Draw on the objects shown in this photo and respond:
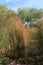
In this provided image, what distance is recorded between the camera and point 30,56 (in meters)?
5.61

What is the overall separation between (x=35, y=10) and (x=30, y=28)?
903mm

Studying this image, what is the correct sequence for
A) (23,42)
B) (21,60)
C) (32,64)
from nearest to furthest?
1. (32,64)
2. (21,60)
3. (23,42)

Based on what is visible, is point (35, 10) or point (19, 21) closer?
point (19, 21)

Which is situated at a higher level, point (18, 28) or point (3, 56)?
point (18, 28)

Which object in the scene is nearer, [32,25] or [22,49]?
[22,49]

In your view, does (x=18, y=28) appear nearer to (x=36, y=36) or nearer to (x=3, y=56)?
(x=36, y=36)

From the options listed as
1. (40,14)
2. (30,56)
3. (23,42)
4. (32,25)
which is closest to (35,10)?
(40,14)

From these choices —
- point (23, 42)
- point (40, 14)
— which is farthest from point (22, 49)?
point (40, 14)

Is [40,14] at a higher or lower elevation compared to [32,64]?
higher

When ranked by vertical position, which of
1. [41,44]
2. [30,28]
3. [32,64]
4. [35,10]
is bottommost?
[32,64]

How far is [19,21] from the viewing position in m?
6.21

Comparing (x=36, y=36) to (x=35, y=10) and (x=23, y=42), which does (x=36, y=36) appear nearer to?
(x=23, y=42)

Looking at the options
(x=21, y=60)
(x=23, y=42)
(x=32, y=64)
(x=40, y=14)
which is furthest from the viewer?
(x=40, y=14)

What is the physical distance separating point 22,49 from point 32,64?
2.16 feet
